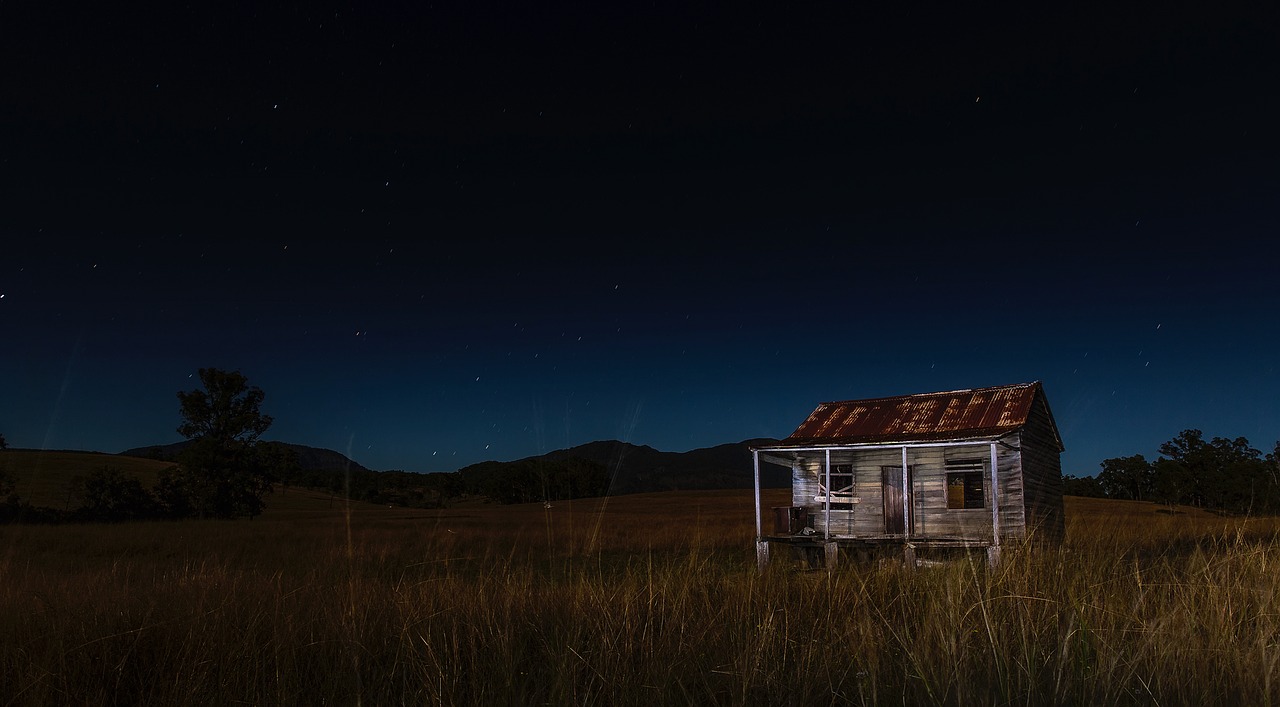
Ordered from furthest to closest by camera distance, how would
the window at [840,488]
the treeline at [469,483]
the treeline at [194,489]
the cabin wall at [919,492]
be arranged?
the treeline at [469,483]
the treeline at [194,489]
the window at [840,488]
the cabin wall at [919,492]

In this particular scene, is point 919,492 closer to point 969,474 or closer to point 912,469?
point 912,469

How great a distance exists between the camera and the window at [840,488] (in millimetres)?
21375

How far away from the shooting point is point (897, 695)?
2945 millimetres

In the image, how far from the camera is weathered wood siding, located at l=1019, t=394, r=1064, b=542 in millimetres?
19844

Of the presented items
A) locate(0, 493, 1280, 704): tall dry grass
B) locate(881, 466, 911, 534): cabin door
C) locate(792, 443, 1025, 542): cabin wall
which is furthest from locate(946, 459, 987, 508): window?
locate(0, 493, 1280, 704): tall dry grass

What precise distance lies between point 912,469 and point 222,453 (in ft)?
122

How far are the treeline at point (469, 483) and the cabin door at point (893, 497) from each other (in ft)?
188

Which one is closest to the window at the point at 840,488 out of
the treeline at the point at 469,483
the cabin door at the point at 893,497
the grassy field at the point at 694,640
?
the cabin door at the point at 893,497

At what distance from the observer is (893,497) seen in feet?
68.1

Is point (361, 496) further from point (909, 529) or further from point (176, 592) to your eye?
point (176, 592)

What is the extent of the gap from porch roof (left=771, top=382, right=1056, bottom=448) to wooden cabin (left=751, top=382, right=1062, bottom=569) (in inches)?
1.2

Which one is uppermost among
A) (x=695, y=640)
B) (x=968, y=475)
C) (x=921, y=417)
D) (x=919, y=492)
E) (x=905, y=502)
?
(x=921, y=417)

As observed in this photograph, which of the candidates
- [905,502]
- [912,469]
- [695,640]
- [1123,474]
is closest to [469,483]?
[1123,474]

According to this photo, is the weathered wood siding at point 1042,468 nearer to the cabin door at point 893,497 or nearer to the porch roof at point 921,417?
the porch roof at point 921,417
